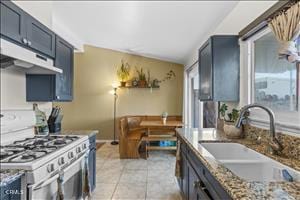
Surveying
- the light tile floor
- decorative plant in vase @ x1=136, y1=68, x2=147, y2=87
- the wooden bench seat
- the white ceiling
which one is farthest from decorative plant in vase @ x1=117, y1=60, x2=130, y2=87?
the light tile floor

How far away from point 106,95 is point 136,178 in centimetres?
372

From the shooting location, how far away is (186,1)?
3053mm

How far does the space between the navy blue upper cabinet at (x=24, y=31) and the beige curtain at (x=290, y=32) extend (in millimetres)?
1956

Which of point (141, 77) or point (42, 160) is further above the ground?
point (141, 77)

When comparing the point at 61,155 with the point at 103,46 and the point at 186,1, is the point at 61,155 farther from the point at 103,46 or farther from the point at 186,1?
the point at 103,46

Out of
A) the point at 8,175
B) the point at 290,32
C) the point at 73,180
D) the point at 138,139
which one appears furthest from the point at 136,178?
the point at 290,32

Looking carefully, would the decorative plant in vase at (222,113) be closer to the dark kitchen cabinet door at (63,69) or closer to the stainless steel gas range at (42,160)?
the stainless steel gas range at (42,160)

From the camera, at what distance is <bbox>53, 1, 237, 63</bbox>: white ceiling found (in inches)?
131

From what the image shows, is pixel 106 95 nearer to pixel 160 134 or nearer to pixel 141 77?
pixel 141 77

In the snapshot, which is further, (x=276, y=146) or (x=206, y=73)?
(x=206, y=73)

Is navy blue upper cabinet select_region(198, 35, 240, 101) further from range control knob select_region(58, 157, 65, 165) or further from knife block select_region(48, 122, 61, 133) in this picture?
knife block select_region(48, 122, 61, 133)

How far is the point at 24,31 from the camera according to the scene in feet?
6.78

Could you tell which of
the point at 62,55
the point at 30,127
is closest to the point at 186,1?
the point at 62,55

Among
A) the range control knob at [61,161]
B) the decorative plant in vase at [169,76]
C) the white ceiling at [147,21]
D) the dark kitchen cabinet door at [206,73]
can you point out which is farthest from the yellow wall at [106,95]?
the range control knob at [61,161]
